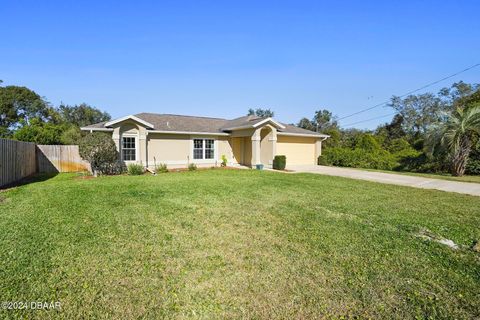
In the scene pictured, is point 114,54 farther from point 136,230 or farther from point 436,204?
point 436,204

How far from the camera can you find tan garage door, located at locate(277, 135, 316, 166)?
2153cm

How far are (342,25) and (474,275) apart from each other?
1453 centimetres

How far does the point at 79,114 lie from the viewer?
4350 centimetres

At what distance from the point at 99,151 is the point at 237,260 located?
12667mm

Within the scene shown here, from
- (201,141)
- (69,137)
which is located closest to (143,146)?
(201,141)

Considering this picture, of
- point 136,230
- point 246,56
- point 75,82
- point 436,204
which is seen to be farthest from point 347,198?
point 75,82

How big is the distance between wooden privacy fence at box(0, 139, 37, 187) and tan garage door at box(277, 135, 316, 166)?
55.6 feet

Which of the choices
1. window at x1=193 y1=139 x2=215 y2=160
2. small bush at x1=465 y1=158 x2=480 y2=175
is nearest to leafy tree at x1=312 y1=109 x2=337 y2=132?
small bush at x1=465 y1=158 x2=480 y2=175

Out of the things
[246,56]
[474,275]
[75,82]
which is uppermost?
[246,56]

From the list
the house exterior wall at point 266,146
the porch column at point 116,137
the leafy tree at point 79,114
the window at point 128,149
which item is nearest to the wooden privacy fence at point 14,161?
the porch column at point 116,137

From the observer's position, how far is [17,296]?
114 inches

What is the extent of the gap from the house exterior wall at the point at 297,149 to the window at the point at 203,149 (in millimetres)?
5856

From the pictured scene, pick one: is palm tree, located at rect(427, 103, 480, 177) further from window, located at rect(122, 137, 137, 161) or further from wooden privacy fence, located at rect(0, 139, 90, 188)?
wooden privacy fence, located at rect(0, 139, 90, 188)

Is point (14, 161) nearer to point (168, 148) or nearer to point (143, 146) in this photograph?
point (143, 146)
